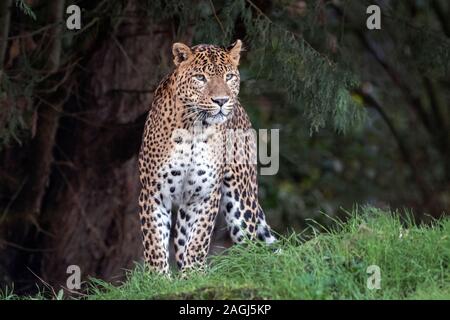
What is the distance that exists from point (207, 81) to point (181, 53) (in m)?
0.37

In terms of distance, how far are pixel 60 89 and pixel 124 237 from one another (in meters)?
1.88

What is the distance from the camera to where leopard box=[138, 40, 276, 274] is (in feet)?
30.2

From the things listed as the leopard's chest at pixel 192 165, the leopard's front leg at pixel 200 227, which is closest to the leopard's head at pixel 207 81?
the leopard's chest at pixel 192 165

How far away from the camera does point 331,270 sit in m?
8.04

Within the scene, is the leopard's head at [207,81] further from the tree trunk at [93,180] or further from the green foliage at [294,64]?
the tree trunk at [93,180]

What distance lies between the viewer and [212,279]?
830 centimetres

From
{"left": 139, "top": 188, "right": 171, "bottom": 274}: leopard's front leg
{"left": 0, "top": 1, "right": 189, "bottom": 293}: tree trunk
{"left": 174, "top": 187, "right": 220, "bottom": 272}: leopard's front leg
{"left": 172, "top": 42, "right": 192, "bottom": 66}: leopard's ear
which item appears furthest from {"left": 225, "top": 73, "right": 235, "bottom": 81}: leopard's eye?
{"left": 0, "top": 1, "right": 189, "bottom": 293}: tree trunk

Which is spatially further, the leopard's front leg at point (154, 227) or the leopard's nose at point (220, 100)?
the leopard's front leg at point (154, 227)

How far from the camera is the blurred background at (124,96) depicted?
1084cm

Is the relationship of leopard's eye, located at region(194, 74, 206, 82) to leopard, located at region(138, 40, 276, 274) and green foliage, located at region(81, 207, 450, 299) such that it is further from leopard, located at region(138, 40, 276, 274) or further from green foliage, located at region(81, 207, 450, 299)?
green foliage, located at region(81, 207, 450, 299)

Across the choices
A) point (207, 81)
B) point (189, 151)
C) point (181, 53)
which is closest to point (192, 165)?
point (189, 151)

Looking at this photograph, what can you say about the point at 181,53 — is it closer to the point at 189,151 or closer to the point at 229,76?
the point at 229,76

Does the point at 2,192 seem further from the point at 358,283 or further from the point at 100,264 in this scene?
the point at 358,283
